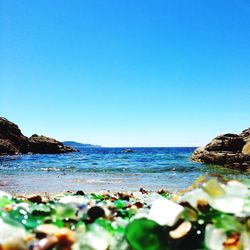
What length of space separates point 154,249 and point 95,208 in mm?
409

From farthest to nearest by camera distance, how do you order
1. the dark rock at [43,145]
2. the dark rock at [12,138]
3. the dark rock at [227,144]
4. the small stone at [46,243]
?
the dark rock at [43,145] < the dark rock at [12,138] < the dark rock at [227,144] < the small stone at [46,243]

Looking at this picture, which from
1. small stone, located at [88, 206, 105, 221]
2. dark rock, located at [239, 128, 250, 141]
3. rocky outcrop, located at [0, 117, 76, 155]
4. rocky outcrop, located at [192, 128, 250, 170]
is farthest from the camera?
rocky outcrop, located at [0, 117, 76, 155]

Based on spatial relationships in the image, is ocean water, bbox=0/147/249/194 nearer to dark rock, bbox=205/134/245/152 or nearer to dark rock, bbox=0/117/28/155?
dark rock, bbox=205/134/245/152

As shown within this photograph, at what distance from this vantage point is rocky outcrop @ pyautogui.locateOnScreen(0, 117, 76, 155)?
176 ft

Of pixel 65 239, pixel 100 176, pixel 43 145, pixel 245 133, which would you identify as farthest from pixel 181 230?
pixel 43 145

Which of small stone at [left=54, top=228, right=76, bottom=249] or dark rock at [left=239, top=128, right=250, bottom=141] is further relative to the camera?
dark rock at [left=239, top=128, right=250, bottom=141]

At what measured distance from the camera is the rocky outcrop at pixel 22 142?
53.5 m

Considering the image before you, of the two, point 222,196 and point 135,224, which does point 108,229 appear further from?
point 222,196

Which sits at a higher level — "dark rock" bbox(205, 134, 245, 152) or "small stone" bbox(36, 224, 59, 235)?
"dark rock" bbox(205, 134, 245, 152)

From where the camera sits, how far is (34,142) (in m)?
57.8

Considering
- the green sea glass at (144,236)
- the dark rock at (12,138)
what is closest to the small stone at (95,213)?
the green sea glass at (144,236)

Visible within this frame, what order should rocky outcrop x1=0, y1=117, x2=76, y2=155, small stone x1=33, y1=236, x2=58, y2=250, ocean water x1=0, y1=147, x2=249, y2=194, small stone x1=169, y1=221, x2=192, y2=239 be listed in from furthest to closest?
rocky outcrop x1=0, y1=117, x2=76, y2=155 < ocean water x1=0, y1=147, x2=249, y2=194 < small stone x1=169, y1=221, x2=192, y2=239 < small stone x1=33, y1=236, x2=58, y2=250

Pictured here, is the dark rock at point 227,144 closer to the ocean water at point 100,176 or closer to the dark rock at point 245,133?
the dark rock at point 245,133

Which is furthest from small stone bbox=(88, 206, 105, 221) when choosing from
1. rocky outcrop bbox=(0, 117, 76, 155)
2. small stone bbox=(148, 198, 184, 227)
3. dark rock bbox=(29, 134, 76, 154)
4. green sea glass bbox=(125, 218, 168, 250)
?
dark rock bbox=(29, 134, 76, 154)
